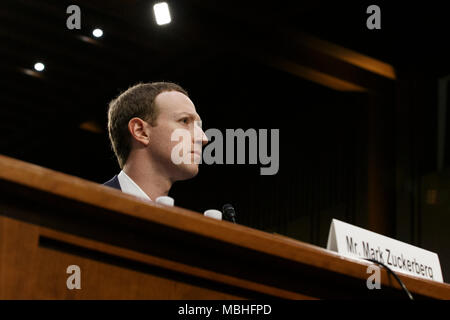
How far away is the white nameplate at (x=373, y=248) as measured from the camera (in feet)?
4.56

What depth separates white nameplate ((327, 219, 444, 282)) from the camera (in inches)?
54.7

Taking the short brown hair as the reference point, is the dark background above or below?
above

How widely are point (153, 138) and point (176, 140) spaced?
80 mm

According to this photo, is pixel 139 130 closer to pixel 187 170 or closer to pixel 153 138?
pixel 153 138

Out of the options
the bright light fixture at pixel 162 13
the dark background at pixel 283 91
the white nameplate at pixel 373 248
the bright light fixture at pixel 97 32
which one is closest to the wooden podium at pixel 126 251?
the white nameplate at pixel 373 248

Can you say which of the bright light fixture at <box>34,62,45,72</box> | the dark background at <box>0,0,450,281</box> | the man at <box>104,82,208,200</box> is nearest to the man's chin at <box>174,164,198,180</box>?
the man at <box>104,82,208,200</box>

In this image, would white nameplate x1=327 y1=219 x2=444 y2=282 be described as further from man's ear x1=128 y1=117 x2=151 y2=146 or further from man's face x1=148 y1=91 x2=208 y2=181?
man's ear x1=128 y1=117 x2=151 y2=146

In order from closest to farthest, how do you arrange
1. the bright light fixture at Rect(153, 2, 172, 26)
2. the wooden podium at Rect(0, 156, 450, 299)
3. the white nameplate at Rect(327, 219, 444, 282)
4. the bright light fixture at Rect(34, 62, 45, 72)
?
1. the wooden podium at Rect(0, 156, 450, 299)
2. the white nameplate at Rect(327, 219, 444, 282)
3. the bright light fixture at Rect(153, 2, 172, 26)
4. the bright light fixture at Rect(34, 62, 45, 72)

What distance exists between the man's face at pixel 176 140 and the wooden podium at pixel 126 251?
1.06 meters

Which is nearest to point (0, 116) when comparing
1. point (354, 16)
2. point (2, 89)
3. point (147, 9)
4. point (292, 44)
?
point (2, 89)

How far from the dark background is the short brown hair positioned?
2664mm

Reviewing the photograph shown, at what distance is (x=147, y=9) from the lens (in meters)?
4.97

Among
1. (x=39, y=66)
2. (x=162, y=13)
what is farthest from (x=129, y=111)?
(x=39, y=66)

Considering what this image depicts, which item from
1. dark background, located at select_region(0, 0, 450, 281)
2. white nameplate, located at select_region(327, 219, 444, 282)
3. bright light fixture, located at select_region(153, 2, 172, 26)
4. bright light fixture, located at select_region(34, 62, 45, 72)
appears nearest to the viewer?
white nameplate, located at select_region(327, 219, 444, 282)
